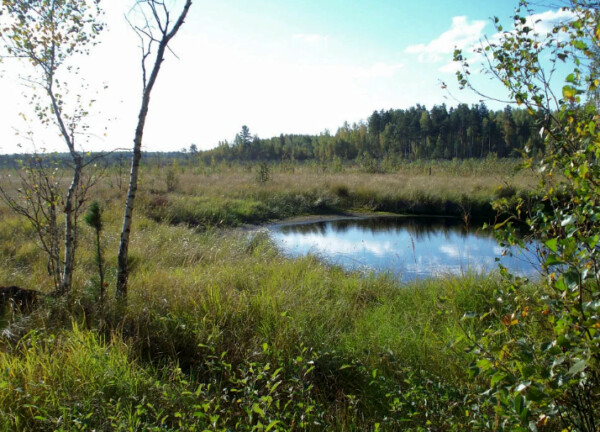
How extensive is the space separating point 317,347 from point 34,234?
701 centimetres

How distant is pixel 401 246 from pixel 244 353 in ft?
24.2

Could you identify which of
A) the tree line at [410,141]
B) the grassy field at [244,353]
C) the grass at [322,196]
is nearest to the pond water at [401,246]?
the grass at [322,196]

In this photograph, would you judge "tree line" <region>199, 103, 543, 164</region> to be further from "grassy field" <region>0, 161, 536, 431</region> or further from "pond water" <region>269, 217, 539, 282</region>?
"grassy field" <region>0, 161, 536, 431</region>

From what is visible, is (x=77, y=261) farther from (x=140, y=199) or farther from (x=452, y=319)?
(x=140, y=199)

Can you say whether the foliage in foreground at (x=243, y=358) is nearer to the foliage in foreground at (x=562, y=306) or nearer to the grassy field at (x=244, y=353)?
the grassy field at (x=244, y=353)

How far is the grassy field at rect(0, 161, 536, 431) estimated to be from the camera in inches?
95.3

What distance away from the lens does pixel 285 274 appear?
5254 millimetres

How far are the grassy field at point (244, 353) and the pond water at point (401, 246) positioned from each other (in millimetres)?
1974

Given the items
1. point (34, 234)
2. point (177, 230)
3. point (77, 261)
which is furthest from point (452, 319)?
point (34, 234)

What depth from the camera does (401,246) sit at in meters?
9.95

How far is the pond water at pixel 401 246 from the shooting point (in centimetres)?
715

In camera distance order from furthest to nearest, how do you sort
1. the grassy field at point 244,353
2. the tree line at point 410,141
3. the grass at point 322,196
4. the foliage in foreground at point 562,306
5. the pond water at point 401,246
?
the tree line at point 410,141
the grass at point 322,196
the pond water at point 401,246
the grassy field at point 244,353
the foliage in foreground at point 562,306

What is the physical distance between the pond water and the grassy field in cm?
197

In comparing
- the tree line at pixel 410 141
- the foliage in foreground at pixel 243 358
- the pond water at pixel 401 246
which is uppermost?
the tree line at pixel 410 141
